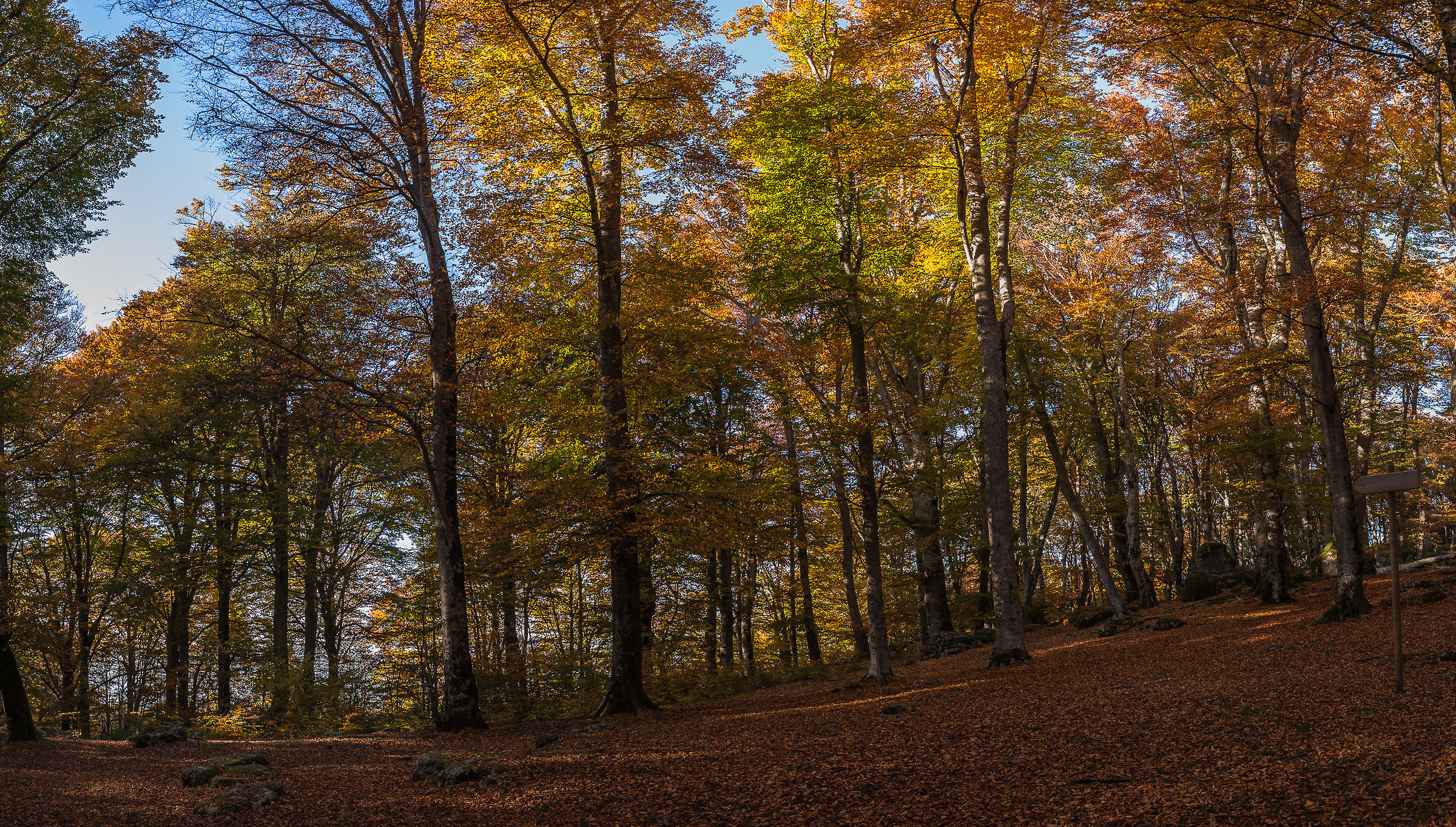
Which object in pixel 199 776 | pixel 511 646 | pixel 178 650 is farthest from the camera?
pixel 178 650

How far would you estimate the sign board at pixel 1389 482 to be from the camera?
634 cm

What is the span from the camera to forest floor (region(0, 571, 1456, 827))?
474 cm

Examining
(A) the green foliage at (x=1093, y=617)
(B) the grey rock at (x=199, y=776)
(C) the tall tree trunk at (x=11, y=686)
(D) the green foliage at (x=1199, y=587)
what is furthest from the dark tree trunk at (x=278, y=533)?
(D) the green foliage at (x=1199, y=587)

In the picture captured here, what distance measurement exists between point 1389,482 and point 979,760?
4.12 meters

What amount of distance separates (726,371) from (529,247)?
4.66 m

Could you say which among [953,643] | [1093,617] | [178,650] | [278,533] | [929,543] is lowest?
[953,643]

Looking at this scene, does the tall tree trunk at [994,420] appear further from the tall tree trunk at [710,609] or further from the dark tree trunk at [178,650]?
the dark tree trunk at [178,650]

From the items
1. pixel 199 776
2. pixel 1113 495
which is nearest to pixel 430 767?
pixel 199 776

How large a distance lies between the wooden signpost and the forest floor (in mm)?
287

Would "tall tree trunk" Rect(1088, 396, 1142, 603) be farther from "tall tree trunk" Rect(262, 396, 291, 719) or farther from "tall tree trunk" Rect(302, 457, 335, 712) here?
"tall tree trunk" Rect(262, 396, 291, 719)

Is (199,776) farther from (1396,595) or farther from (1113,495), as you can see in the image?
(1113,495)

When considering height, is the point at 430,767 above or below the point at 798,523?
below

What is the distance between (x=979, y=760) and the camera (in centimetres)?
604

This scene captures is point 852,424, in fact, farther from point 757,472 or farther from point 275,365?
point 275,365
